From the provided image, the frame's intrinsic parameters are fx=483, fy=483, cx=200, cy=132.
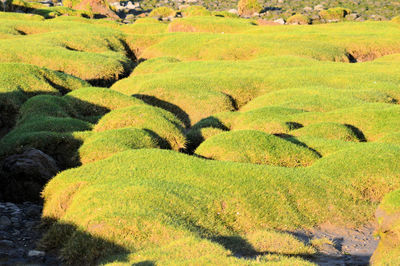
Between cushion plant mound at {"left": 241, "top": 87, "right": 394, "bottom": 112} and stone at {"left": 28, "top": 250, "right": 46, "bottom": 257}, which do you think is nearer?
stone at {"left": 28, "top": 250, "right": 46, "bottom": 257}

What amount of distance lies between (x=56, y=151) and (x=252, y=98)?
16.5 meters

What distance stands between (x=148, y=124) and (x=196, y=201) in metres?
8.98

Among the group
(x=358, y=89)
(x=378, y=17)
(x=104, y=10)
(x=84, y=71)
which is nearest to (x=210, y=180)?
(x=358, y=89)

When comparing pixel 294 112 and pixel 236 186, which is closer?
pixel 236 186

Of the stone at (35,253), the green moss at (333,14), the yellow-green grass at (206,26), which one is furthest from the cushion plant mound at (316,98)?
the green moss at (333,14)

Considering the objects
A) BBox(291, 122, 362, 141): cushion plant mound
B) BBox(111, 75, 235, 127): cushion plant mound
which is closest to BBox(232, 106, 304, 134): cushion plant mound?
BBox(291, 122, 362, 141): cushion plant mound

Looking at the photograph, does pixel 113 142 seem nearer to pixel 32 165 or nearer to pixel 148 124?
pixel 148 124

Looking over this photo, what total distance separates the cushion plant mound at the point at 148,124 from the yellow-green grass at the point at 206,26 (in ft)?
140

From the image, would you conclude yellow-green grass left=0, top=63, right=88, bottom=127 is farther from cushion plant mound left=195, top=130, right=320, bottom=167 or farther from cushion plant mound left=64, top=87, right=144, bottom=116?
cushion plant mound left=195, top=130, right=320, bottom=167

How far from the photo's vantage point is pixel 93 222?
44.0ft

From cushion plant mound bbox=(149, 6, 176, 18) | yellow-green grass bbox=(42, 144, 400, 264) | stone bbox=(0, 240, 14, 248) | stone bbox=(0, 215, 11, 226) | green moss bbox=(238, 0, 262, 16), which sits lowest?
cushion plant mound bbox=(149, 6, 176, 18)

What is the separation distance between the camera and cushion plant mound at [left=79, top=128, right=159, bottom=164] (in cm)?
2023

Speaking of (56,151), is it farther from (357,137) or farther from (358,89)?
(358,89)

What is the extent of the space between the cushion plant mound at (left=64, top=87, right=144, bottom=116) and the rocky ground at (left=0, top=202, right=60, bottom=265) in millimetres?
10607
